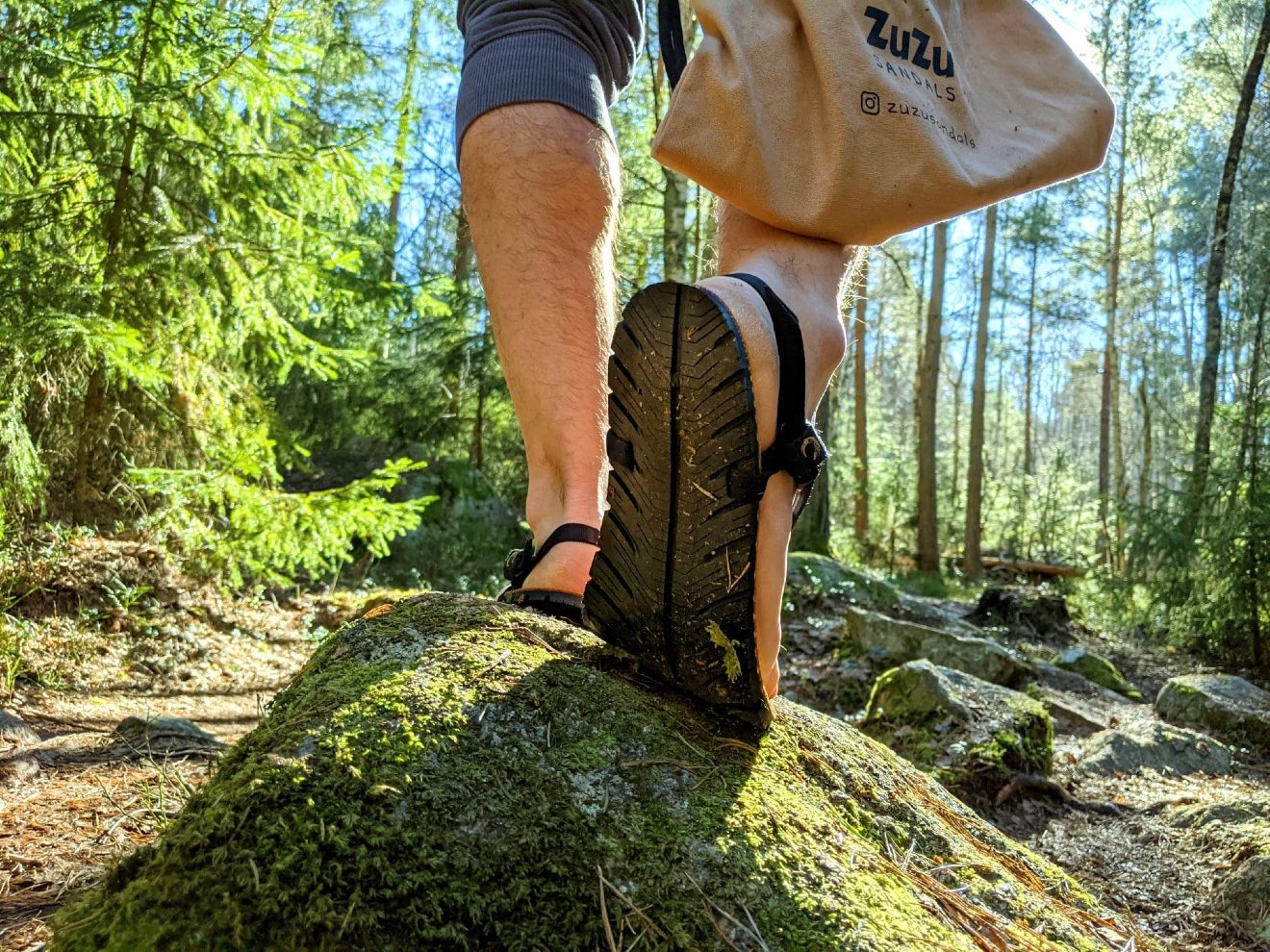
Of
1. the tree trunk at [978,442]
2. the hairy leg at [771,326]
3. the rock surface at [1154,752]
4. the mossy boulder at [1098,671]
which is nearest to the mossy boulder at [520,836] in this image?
the hairy leg at [771,326]

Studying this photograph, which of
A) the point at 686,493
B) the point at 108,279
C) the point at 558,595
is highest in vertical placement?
the point at 108,279

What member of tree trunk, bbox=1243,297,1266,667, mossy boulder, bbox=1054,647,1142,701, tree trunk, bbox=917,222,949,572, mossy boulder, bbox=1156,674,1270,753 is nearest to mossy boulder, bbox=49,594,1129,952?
mossy boulder, bbox=1156,674,1270,753

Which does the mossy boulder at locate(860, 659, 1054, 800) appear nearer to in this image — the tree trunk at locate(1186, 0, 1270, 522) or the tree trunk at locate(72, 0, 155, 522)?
the tree trunk at locate(72, 0, 155, 522)

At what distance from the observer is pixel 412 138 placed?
8.12 meters

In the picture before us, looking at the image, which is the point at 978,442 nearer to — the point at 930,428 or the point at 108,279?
the point at 930,428

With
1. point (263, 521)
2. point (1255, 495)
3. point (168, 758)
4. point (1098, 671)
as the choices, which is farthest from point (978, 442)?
point (168, 758)

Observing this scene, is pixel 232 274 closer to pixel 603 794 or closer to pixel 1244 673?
pixel 603 794

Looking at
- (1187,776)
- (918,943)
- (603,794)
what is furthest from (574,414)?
(1187,776)

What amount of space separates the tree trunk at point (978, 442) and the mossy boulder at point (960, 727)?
12.2 metres

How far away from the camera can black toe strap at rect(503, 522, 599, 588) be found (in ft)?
4.44

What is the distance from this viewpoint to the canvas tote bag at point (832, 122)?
117 centimetres

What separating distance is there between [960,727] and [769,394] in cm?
210

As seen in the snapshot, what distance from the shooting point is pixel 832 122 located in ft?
3.85

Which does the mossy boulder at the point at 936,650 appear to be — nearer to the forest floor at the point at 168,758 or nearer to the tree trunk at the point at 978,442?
the forest floor at the point at 168,758
